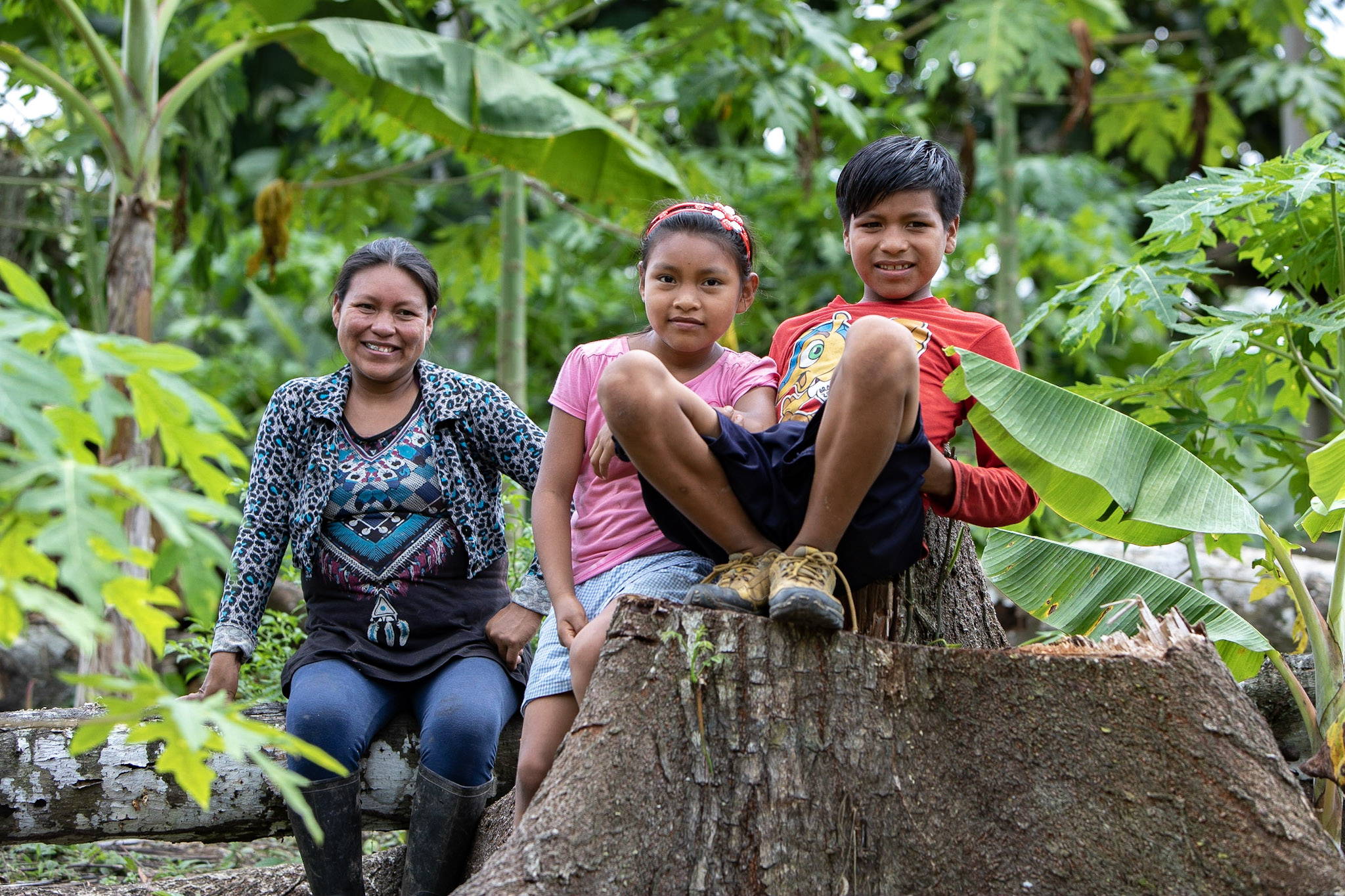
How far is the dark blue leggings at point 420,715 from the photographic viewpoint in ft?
9.36

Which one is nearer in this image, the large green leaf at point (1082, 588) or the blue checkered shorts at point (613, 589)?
the blue checkered shorts at point (613, 589)

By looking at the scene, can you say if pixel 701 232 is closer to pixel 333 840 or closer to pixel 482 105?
pixel 333 840

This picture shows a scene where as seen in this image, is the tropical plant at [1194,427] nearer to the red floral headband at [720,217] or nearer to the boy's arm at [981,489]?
the boy's arm at [981,489]

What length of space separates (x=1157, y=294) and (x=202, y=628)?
3.01 metres

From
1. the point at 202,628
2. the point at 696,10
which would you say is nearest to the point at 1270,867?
the point at 202,628

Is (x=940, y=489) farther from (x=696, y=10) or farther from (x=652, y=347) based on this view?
(x=696, y=10)

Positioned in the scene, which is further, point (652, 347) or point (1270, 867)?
point (652, 347)

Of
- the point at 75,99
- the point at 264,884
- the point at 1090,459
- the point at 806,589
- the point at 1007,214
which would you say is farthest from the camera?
the point at 1007,214

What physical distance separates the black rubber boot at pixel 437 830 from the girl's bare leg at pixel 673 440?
2.97 ft

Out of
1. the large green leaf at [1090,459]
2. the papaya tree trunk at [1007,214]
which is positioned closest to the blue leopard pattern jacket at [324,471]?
the large green leaf at [1090,459]

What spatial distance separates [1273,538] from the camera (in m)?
3.03

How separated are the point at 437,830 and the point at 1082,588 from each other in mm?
1772

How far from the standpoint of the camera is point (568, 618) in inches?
109

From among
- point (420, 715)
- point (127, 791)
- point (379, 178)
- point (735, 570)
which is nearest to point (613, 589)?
point (735, 570)
